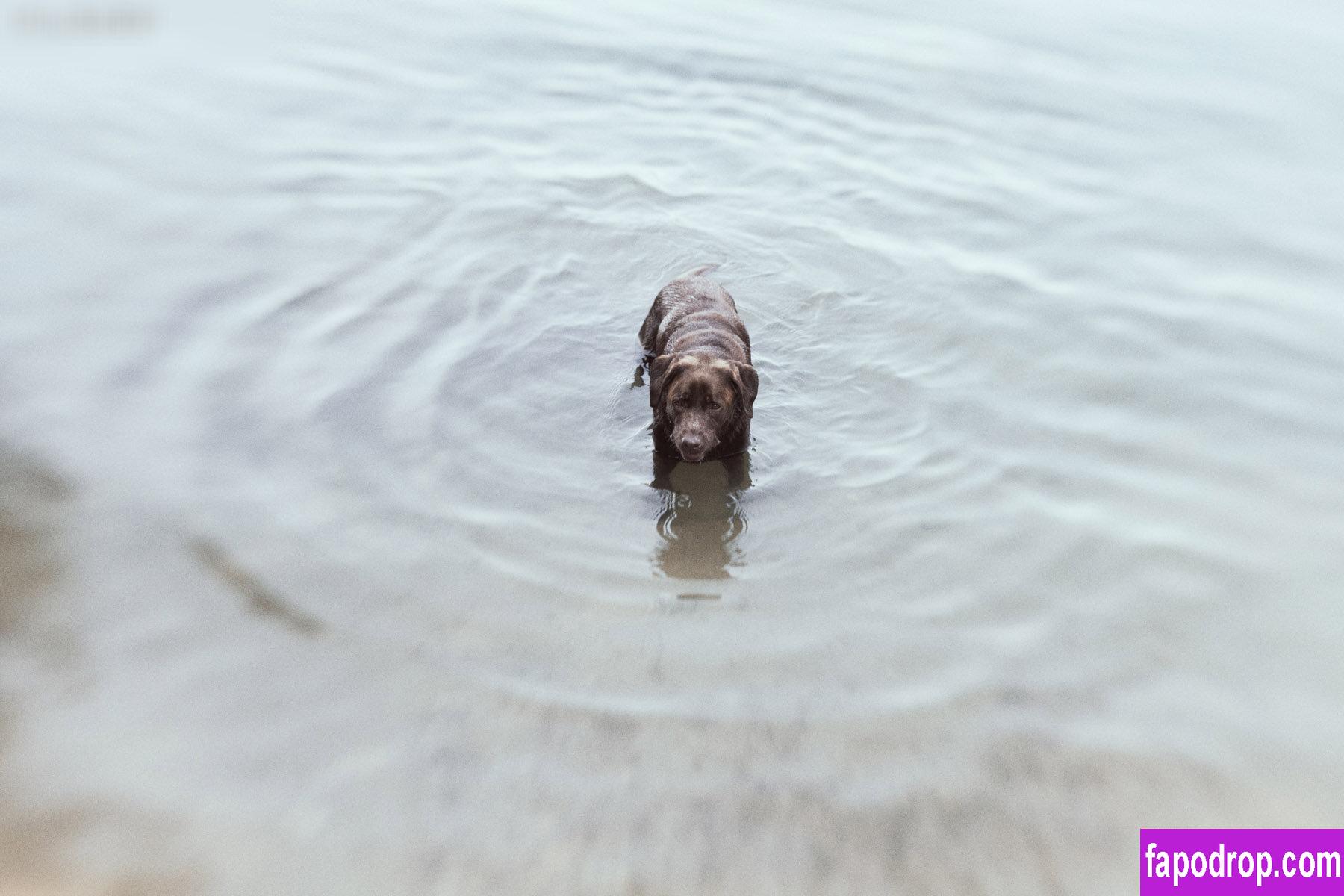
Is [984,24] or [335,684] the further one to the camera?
[984,24]

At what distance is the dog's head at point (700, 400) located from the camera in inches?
293

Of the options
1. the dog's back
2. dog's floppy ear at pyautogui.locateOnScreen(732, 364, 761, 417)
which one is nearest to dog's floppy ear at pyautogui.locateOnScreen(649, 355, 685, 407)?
the dog's back

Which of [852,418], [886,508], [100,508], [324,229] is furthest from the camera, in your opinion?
[324,229]

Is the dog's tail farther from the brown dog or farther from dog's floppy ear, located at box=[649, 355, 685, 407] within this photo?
dog's floppy ear, located at box=[649, 355, 685, 407]

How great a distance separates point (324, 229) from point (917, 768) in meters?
7.62

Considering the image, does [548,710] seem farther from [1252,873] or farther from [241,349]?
[241,349]

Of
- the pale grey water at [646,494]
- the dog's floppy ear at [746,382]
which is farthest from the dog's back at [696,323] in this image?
the pale grey water at [646,494]

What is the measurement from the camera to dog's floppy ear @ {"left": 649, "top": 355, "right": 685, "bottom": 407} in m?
7.86

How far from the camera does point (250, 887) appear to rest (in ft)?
15.3

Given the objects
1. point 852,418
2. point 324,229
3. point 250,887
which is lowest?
point 250,887

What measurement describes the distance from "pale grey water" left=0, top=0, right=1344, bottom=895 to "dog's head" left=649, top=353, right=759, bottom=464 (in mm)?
355

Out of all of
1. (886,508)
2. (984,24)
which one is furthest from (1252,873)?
(984,24)

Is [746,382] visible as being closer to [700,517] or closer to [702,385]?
[702,385]

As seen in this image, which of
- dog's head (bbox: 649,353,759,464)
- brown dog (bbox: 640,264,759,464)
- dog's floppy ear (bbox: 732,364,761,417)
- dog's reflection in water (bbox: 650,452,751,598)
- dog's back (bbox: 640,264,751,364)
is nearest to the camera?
dog's reflection in water (bbox: 650,452,751,598)
